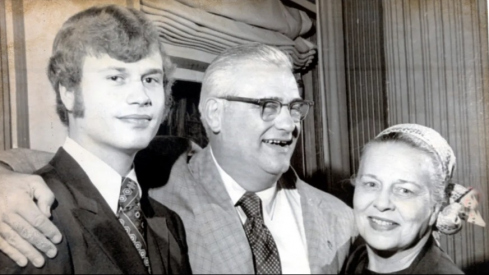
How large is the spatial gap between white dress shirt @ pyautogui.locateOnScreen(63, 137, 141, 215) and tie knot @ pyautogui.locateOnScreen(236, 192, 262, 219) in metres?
0.45

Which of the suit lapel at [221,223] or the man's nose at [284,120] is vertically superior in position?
the man's nose at [284,120]

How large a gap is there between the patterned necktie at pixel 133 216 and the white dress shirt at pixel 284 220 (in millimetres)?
326

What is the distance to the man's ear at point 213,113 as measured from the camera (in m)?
1.94

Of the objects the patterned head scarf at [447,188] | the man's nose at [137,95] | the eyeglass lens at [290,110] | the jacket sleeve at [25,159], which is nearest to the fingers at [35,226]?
the jacket sleeve at [25,159]

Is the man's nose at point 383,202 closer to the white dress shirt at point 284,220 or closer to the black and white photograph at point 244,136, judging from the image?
the black and white photograph at point 244,136

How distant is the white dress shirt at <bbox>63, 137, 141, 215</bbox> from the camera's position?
1.80 metres

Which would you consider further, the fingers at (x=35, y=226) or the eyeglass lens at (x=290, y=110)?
the eyeglass lens at (x=290, y=110)

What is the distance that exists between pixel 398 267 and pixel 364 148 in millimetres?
473

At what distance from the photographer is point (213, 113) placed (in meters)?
1.95

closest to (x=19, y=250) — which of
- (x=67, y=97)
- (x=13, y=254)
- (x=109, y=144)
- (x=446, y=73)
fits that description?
(x=13, y=254)

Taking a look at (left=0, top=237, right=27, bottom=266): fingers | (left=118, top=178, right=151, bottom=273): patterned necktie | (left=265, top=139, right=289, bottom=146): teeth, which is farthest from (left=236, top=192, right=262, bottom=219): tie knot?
(left=0, top=237, right=27, bottom=266): fingers

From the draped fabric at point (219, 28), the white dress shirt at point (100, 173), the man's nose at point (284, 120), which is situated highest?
the draped fabric at point (219, 28)

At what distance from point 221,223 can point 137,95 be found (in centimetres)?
55

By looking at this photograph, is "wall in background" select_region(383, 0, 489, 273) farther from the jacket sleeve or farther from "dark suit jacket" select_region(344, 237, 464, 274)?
the jacket sleeve
